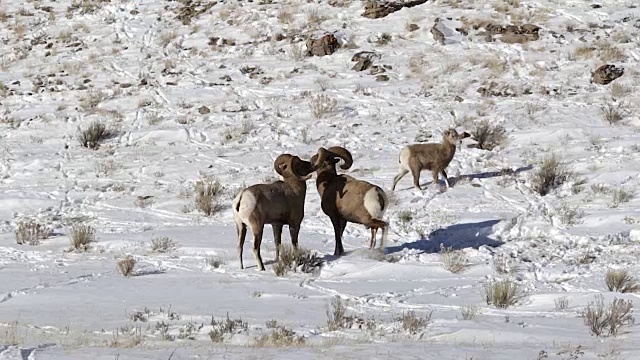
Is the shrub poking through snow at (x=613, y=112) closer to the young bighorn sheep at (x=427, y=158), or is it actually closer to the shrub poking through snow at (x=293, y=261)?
the young bighorn sheep at (x=427, y=158)

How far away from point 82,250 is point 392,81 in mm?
12022

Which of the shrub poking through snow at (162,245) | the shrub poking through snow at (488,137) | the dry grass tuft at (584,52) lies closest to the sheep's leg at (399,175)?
the shrub poking through snow at (488,137)

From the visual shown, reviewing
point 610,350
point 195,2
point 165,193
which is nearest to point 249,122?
point 165,193

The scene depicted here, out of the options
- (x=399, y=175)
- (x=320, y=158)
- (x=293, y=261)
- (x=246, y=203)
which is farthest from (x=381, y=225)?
(x=399, y=175)

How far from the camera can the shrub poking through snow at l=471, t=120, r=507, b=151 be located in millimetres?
16859

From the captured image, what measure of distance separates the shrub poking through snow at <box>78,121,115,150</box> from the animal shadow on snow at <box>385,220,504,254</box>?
9.55 meters

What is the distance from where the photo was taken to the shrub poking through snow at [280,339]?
6530mm

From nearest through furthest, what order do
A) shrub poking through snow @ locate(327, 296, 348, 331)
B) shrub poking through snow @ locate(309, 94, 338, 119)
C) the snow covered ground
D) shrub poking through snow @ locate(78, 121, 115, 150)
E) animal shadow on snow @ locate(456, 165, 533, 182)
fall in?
shrub poking through snow @ locate(327, 296, 348, 331) < the snow covered ground < animal shadow on snow @ locate(456, 165, 533, 182) < shrub poking through snow @ locate(78, 121, 115, 150) < shrub poking through snow @ locate(309, 94, 338, 119)

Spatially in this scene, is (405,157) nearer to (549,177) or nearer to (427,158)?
(427,158)

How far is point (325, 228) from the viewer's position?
12609mm

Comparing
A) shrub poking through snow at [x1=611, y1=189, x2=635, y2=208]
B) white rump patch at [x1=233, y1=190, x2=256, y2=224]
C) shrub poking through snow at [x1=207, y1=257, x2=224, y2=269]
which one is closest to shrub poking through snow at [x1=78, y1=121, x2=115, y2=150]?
shrub poking through snow at [x1=207, y1=257, x2=224, y2=269]

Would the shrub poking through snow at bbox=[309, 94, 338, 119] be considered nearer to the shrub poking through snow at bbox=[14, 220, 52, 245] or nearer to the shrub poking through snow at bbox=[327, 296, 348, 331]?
the shrub poking through snow at bbox=[14, 220, 52, 245]

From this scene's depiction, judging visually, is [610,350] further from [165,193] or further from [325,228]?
Result: [165,193]

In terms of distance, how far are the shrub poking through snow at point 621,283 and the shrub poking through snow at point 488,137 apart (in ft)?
25.7
